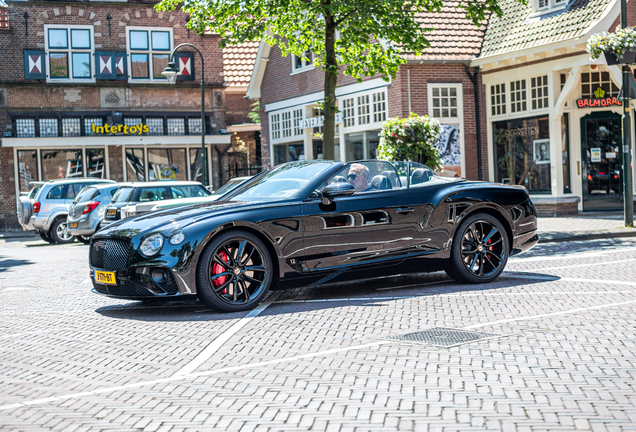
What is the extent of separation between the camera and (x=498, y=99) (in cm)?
2234

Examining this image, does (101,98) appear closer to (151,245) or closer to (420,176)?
(420,176)

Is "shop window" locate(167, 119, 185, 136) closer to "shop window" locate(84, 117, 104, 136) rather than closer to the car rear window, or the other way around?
"shop window" locate(84, 117, 104, 136)

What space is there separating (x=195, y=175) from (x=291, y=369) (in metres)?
27.2

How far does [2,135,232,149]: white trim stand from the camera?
28625mm

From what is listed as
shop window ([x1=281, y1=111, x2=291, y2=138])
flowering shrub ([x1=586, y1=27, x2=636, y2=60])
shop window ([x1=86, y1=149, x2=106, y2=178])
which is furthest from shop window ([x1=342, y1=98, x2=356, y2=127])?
shop window ([x1=86, y1=149, x2=106, y2=178])

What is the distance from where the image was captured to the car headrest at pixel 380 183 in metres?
8.46

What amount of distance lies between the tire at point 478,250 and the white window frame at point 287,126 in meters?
18.7

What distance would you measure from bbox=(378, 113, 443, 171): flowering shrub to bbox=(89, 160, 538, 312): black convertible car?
336 inches

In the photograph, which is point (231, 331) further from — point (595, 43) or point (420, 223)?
point (595, 43)

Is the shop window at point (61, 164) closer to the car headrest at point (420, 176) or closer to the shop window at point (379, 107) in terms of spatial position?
the shop window at point (379, 107)

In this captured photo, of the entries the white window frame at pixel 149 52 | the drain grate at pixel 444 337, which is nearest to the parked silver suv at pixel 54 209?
the white window frame at pixel 149 52

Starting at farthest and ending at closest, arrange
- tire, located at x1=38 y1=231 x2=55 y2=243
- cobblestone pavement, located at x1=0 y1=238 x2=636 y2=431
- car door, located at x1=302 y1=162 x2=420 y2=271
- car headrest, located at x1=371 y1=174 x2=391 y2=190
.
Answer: tire, located at x1=38 y1=231 x2=55 y2=243 → car headrest, located at x1=371 y1=174 x2=391 y2=190 → car door, located at x1=302 y1=162 x2=420 y2=271 → cobblestone pavement, located at x1=0 y1=238 x2=636 y2=431

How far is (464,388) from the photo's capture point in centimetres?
459

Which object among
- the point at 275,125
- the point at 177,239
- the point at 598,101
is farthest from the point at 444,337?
the point at 275,125
